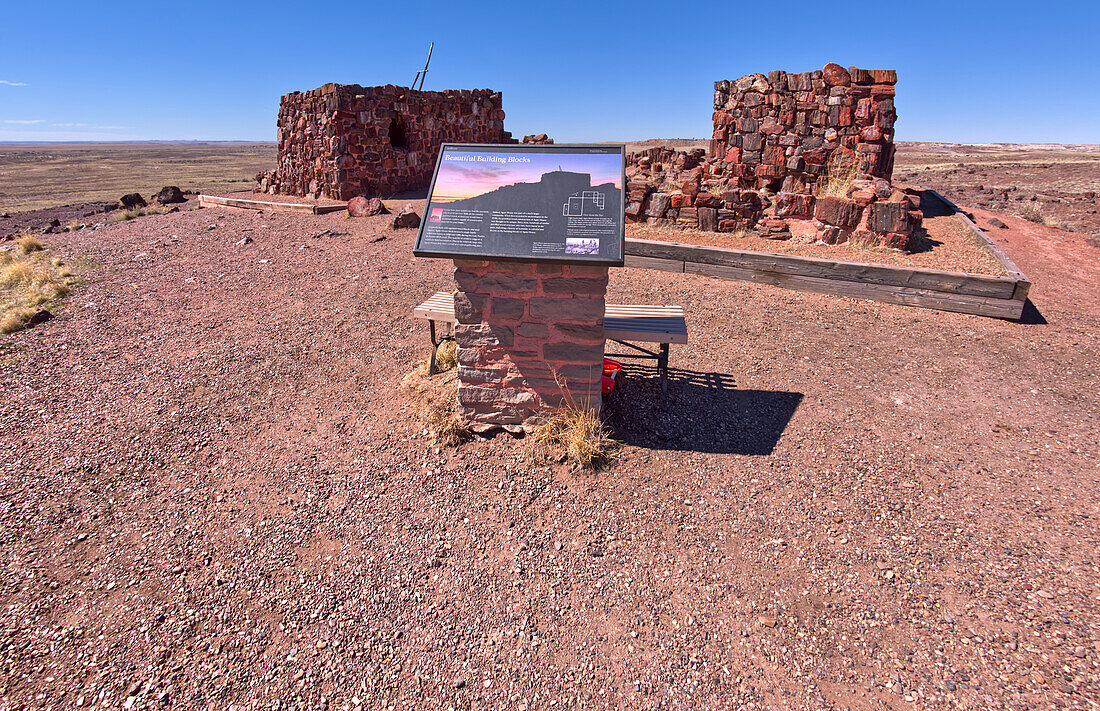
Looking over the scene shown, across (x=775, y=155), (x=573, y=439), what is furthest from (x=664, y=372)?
(x=775, y=155)

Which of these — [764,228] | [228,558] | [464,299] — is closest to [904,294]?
[764,228]

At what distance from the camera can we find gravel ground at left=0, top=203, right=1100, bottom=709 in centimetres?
241

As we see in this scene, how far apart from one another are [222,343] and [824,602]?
6.22m

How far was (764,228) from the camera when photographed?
10078mm

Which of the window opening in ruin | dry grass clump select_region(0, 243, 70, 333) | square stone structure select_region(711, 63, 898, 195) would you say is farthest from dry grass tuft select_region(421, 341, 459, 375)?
the window opening in ruin

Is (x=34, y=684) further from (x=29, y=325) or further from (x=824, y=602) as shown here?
(x=29, y=325)

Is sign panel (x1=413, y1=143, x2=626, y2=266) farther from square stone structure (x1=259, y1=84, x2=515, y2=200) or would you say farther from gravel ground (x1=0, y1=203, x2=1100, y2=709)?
square stone structure (x1=259, y1=84, x2=515, y2=200)

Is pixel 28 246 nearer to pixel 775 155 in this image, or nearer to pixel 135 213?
pixel 135 213

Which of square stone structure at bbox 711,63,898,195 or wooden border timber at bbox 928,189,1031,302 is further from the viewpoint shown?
square stone structure at bbox 711,63,898,195

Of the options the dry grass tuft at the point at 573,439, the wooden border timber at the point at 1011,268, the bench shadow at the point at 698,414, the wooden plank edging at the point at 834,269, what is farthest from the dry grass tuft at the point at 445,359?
the wooden border timber at the point at 1011,268

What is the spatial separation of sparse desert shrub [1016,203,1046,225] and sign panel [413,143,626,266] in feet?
49.0

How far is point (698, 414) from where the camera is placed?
14.7 ft

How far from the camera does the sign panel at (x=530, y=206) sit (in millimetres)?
3543

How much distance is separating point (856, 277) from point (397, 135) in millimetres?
14542
